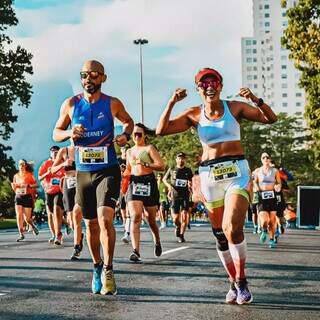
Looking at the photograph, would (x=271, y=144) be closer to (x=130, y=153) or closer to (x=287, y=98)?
(x=130, y=153)

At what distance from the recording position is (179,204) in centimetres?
1584

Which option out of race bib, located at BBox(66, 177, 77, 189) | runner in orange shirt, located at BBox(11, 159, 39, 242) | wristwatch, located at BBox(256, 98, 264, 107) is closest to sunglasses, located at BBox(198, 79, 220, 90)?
wristwatch, located at BBox(256, 98, 264, 107)

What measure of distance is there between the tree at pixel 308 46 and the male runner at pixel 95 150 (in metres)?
21.5

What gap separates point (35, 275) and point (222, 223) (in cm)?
288

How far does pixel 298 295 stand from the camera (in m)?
6.74

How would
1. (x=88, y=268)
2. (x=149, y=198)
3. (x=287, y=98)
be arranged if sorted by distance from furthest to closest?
(x=287, y=98)
(x=149, y=198)
(x=88, y=268)

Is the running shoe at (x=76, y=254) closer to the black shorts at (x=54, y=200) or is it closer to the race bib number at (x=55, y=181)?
the black shorts at (x=54, y=200)

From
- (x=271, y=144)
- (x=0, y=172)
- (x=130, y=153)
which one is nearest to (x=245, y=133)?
(x=271, y=144)

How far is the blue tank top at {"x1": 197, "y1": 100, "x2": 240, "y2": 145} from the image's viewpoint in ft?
21.5

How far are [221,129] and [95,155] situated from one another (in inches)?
51.3

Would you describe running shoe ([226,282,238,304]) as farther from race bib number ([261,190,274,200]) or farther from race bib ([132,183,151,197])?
race bib number ([261,190,274,200])

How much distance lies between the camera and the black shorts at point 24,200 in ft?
54.0

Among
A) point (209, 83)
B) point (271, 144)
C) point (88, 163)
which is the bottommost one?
point (88, 163)

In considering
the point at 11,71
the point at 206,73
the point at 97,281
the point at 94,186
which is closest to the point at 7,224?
the point at 11,71
